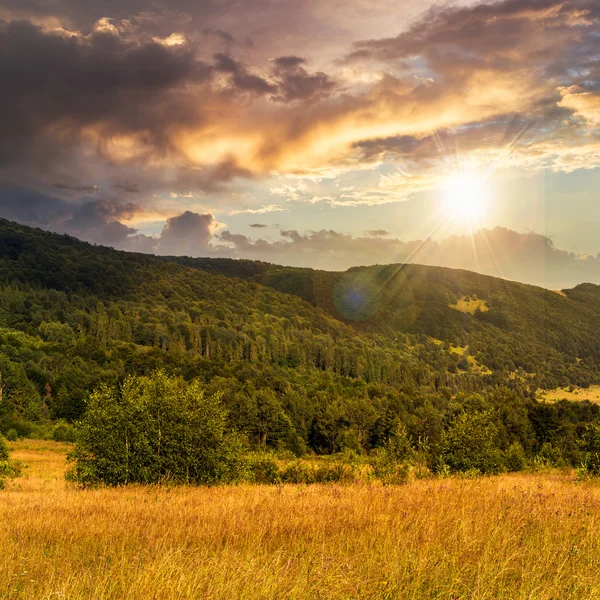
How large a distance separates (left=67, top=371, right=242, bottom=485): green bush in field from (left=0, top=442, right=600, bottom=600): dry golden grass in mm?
11562

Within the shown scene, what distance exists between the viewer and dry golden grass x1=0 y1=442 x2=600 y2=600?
4910 millimetres

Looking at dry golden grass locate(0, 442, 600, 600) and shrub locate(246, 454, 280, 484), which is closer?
dry golden grass locate(0, 442, 600, 600)

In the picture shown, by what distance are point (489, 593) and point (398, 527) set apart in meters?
2.66

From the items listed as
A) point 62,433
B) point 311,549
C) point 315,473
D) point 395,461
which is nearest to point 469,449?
point 395,461

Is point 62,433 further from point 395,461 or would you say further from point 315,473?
point 395,461

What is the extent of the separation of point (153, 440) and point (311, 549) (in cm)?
1797

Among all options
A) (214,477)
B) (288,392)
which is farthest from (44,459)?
(288,392)

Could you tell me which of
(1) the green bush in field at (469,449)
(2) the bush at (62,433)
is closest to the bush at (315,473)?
(1) the green bush in field at (469,449)

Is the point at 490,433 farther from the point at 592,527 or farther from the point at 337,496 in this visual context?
the point at 592,527

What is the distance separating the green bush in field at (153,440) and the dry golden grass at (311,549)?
11.6 m

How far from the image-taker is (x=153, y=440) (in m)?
22.7

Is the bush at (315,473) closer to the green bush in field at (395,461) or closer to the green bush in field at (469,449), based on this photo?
the green bush in field at (395,461)

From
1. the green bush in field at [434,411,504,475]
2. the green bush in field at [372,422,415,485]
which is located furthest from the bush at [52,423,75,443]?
the green bush in field at [434,411,504,475]

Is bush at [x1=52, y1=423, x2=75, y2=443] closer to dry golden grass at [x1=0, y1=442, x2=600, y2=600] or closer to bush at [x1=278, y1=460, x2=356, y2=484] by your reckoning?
bush at [x1=278, y1=460, x2=356, y2=484]
